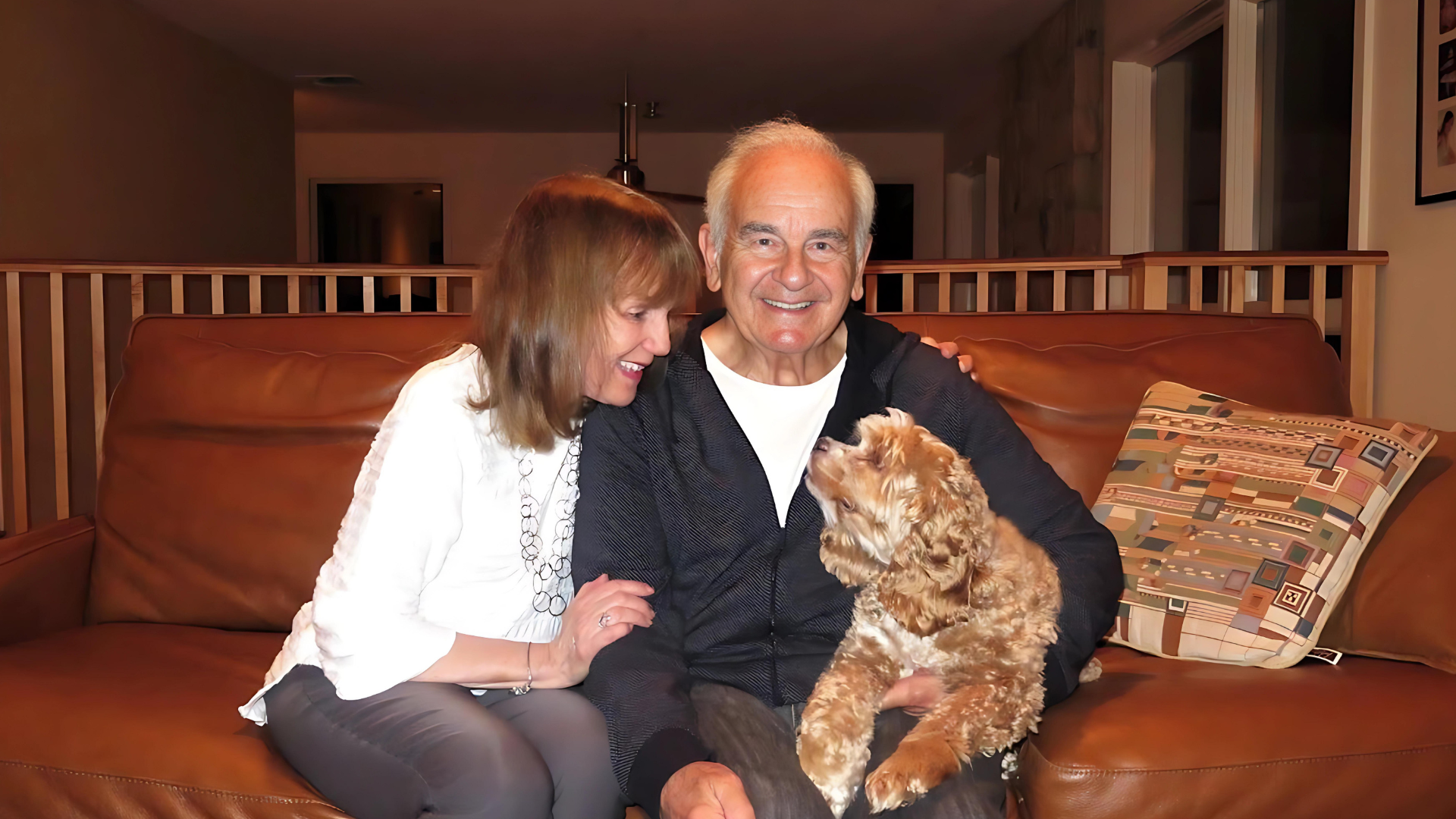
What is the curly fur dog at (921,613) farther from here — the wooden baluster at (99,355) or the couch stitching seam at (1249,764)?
the wooden baluster at (99,355)

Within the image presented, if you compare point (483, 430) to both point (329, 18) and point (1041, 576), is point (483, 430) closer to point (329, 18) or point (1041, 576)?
point (1041, 576)

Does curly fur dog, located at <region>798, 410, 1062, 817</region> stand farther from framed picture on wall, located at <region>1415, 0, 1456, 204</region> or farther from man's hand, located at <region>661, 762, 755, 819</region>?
framed picture on wall, located at <region>1415, 0, 1456, 204</region>

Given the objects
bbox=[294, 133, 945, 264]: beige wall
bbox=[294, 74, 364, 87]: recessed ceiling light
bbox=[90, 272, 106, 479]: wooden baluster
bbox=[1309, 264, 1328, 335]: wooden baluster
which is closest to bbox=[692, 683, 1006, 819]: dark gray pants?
bbox=[1309, 264, 1328, 335]: wooden baluster

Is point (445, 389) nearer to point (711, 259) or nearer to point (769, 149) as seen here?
point (711, 259)

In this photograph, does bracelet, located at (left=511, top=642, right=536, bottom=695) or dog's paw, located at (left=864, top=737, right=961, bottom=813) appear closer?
dog's paw, located at (left=864, top=737, right=961, bottom=813)

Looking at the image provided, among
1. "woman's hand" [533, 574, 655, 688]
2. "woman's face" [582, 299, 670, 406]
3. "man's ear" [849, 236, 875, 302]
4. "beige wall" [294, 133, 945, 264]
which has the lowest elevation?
"woman's hand" [533, 574, 655, 688]

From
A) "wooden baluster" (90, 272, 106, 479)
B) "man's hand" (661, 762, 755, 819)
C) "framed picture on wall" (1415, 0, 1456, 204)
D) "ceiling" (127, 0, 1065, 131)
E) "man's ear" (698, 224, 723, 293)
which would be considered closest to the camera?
"man's hand" (661, 762, 755, 819)

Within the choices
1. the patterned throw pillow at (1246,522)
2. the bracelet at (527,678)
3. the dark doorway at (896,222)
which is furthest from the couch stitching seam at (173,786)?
the dark doorway at (896,222)

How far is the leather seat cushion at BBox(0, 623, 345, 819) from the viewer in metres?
Answer: 1.44

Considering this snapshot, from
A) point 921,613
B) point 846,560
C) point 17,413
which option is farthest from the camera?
point 17,413

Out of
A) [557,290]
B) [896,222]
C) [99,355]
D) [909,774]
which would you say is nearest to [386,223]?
[896,222]

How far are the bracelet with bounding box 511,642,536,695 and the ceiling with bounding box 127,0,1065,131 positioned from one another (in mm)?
5058

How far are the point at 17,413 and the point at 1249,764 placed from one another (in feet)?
13.8

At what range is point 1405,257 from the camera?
3.36 m
